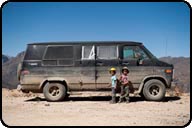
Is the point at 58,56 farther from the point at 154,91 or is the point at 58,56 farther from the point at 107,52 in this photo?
the point at 154,91

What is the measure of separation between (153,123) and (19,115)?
3577mm

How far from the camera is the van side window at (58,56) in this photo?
36.5 feet

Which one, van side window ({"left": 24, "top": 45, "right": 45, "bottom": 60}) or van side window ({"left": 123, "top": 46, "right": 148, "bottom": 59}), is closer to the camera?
van side window ({"left": 123, "top": 46, "right": 148, "bottom": 59})

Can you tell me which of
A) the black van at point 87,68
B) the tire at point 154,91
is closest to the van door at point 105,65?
the black van at point 87,68

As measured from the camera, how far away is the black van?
35.9 ft

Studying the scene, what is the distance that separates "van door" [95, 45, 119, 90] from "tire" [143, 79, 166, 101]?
48.6 inches

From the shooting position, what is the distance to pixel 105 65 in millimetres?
10984

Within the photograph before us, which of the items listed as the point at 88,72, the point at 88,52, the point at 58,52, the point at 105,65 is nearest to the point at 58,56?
the point at 58,52

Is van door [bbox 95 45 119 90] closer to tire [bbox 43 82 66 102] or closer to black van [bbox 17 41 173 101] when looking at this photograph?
black van [bbox 17 41 173 101]

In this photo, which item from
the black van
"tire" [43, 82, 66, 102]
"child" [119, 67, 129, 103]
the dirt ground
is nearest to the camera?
the dirt ground

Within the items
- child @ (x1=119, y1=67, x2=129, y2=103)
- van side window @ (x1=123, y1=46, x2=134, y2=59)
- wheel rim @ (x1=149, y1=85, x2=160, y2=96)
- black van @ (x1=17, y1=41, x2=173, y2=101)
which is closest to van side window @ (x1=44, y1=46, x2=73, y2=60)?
black van @ (x1=17, y1=41, x2=173, y2=101)

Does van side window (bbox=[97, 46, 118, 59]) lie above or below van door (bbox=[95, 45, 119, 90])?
above

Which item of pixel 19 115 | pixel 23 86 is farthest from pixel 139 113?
pixel 23 86

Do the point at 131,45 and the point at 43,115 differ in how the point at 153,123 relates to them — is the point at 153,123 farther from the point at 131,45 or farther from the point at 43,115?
the point at 131,45
